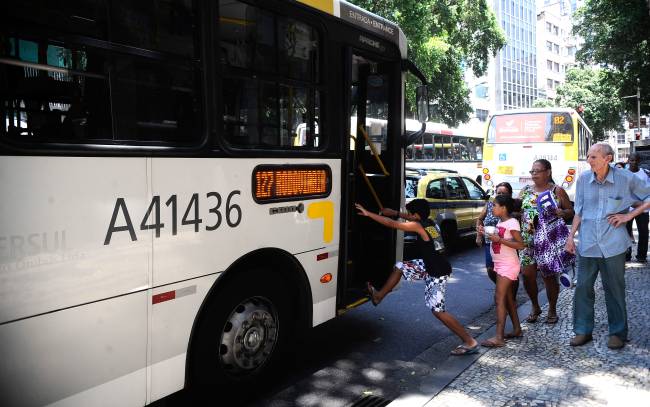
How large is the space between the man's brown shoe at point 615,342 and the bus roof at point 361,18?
11.1 ft

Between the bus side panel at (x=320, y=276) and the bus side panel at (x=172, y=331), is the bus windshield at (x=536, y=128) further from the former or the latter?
the bus side panel at (x=172, y=331)

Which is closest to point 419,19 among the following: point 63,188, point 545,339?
point 545,339

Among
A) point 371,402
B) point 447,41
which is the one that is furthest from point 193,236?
point 447,41

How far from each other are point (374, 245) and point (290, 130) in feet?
Result: 6.33

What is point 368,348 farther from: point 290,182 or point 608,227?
point 608,227

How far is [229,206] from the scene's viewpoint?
364cm

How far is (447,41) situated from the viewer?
27.1 m

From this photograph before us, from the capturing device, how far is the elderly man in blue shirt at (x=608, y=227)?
4.72m

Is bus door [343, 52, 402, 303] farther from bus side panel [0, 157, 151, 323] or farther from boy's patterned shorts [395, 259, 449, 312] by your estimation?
bus side panel [0, 157, 151, 323]

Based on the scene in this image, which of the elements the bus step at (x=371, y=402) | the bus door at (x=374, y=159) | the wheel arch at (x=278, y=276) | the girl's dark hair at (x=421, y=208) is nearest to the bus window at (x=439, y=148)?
the bus door at (x=374, y=159)

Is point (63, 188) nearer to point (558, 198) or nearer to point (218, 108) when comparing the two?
point (218, 108)

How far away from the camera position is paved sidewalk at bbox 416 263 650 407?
390 centimetres

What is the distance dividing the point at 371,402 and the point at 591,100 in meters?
50.3

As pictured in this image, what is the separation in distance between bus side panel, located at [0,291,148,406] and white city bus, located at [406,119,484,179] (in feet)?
59.9
